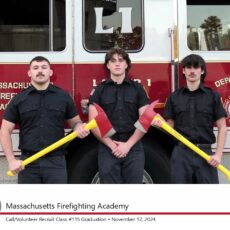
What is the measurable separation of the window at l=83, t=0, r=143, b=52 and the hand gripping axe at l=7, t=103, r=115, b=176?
43.8 inches

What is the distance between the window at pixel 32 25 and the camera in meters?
4.55

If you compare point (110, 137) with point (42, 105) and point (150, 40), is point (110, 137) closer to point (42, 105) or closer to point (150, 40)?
point (42, 105)

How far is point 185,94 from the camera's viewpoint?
4035 millimetres

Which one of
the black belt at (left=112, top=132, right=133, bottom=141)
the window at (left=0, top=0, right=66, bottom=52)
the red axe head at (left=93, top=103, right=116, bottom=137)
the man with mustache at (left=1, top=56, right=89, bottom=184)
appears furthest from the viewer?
the window at (left=0, top=0, right=66, bottom=52)

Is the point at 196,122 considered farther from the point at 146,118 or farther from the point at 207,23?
the point at 207,23

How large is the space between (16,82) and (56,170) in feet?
3.55

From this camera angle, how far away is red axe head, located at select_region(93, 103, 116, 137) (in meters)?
3.57

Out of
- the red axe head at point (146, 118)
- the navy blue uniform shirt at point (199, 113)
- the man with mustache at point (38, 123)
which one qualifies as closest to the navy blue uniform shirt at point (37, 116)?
the man with mustache at point (38, 123)

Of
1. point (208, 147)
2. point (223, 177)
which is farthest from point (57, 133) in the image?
Result: point (223, 177)

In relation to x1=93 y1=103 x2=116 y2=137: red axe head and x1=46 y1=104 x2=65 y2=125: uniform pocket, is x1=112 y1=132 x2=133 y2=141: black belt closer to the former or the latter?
x1=93 y1=103 x2=116 y2=137: red axe head

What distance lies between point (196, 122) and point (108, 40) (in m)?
1.20

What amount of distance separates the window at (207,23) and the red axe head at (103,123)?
1377mm

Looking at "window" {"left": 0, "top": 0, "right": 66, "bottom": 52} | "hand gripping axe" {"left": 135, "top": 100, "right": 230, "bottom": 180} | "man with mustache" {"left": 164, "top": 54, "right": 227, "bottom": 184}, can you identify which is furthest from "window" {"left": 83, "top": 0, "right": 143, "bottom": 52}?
"hand gripping axe" {"left": 135, "top": 100, "right": 230, "bottom": 180}
